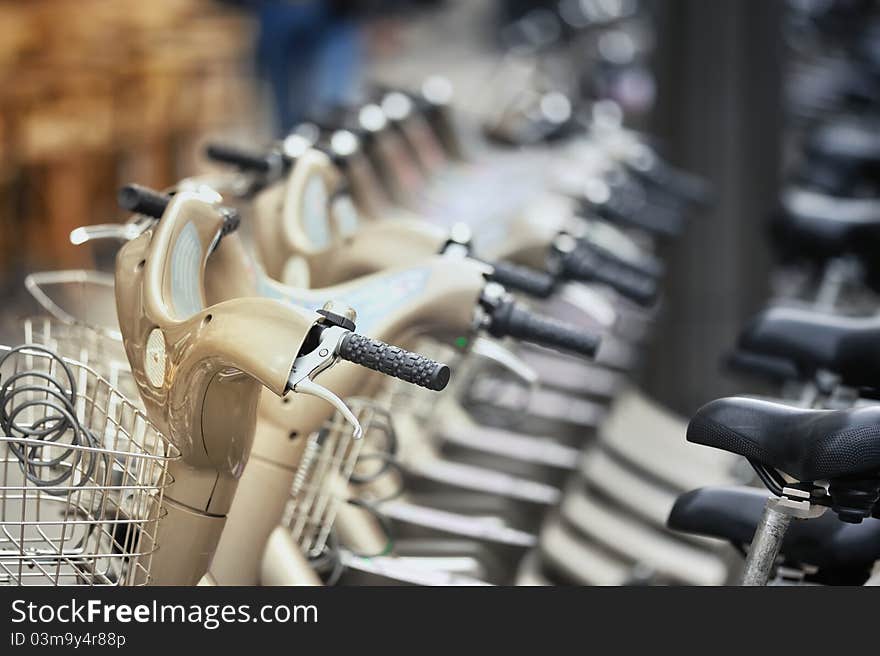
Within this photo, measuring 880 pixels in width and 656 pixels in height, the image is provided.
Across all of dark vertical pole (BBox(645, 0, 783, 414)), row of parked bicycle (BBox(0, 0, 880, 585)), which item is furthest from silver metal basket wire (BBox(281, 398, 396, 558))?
dark vertical pole (BBox(645, 0, 783, 414))

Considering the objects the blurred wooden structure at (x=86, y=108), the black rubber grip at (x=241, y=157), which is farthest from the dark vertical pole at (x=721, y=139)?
the black rubber grip at (x=241, y=157)

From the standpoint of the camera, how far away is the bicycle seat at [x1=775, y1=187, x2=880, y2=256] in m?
3.76

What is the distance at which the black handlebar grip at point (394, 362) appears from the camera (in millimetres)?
1179

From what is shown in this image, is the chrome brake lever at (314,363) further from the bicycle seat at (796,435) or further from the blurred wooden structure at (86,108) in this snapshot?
the blurred wooden structure at (86,108)

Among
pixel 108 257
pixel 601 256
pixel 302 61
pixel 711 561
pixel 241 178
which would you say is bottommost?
pixel 711 561

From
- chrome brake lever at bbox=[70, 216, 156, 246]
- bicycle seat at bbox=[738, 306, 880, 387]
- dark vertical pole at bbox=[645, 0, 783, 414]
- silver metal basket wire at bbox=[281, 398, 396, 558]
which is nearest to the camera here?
chrome brake lever at bbox=[70, 216, 156, 246]

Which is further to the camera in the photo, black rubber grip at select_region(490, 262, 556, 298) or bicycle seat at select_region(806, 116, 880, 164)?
bicycle seat at select_region(806, 116, 880, 164)

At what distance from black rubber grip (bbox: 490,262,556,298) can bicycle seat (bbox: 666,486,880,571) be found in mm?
371

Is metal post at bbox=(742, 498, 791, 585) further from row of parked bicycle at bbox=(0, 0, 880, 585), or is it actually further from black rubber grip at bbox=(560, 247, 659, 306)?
black rubber grip at bbox=(560, 247, 659, 306)

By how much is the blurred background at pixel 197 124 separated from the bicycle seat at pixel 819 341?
6.51 ft
